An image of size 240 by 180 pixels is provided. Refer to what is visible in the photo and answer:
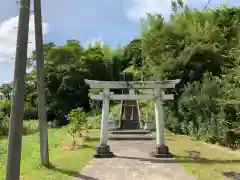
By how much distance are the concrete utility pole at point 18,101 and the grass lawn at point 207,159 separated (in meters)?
3.71

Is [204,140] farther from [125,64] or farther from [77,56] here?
[125,64]

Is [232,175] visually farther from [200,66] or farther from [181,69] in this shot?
[181,69]

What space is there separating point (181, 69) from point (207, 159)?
7074 millimetres

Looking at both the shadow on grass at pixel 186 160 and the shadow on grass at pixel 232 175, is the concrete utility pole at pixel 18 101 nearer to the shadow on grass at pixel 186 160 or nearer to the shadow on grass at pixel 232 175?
the shadow on grass at pixel 232 175

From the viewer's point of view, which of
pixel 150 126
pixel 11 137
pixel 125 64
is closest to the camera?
pixel 11 137

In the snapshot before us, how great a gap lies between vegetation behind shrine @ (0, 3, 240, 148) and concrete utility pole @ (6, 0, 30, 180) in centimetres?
135

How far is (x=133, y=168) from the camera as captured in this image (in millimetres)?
7496

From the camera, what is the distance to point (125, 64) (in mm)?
30203

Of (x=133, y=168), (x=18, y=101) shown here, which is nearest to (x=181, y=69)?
(x=133, y=168)

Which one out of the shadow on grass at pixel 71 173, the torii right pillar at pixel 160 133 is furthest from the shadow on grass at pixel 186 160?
the shadow on grass at pixel 71 173

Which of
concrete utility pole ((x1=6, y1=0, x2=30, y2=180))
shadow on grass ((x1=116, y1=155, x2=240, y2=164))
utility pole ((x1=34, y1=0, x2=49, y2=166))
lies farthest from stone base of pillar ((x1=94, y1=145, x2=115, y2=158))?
concrete utility pole ((x1=6, y1=0, x2=30, y2=180))

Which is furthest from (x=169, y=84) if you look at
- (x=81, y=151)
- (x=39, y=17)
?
(x=39, y=17)

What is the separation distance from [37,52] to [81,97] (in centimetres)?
1657

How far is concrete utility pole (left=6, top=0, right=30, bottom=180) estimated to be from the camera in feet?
14.9
